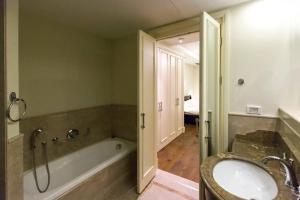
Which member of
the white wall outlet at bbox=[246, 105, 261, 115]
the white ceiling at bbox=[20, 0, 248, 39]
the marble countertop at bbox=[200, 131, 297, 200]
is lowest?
the marble countertop at bbox=[200, 131, 297, 200]

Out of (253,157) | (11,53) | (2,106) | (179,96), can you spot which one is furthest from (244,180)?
(179,96)

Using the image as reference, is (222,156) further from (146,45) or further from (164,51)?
(164,51)

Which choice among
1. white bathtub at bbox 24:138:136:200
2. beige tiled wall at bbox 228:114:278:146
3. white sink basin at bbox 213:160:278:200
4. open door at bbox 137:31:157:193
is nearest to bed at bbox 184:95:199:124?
open door at bbox 137:31:157:193

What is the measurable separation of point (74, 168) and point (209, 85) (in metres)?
2.16

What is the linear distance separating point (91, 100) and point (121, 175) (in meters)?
1.30

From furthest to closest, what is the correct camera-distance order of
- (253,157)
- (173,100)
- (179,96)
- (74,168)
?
(179,96), (173,100), (74,168), (253,157)

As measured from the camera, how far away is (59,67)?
223cm

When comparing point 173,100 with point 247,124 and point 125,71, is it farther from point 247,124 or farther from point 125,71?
point 247,124

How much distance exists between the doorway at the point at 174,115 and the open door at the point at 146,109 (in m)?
0.43

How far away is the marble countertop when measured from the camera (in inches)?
31.1

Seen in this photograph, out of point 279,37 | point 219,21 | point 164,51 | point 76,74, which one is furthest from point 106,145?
point 279,37

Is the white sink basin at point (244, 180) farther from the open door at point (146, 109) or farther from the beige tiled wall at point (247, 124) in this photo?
the open door at point (146, 109)

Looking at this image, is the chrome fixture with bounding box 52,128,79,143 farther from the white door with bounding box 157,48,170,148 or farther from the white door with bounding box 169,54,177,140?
the white door with bounding box 169,54,177,140

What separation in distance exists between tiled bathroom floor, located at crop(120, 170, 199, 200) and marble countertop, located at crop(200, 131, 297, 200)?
98 centimetres
